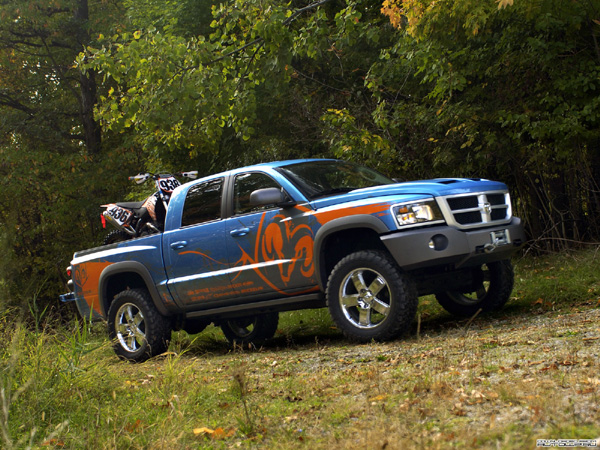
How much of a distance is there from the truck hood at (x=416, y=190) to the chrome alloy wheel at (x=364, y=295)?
0.71 metres

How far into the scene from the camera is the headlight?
265 inches

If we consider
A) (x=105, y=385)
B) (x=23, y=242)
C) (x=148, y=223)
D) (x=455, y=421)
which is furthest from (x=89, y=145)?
(x=455, y=421)

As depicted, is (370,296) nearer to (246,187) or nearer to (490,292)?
(490,292)

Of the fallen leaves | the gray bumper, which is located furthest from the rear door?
the fallen leaves

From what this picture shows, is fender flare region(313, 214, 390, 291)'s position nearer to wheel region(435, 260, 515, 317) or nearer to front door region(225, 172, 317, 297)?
front door region(225, 172, 317, 297)

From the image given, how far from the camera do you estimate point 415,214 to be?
6.74 m

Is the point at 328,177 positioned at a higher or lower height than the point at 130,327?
higher

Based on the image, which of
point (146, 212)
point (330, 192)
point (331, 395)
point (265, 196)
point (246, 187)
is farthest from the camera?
point (146, 212)

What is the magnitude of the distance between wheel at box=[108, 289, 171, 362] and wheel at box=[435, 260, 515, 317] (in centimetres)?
332

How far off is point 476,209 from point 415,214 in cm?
66

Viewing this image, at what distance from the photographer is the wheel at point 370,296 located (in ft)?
21.9

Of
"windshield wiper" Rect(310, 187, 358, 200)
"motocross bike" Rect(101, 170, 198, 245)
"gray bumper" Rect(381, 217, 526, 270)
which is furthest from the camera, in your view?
"motocross bike" Rect(101, 170, 198, 245)

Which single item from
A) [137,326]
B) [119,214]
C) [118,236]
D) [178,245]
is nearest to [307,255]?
[178,245]

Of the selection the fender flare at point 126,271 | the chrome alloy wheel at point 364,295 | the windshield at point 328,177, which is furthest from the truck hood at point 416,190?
the fender flare at point 126,271
